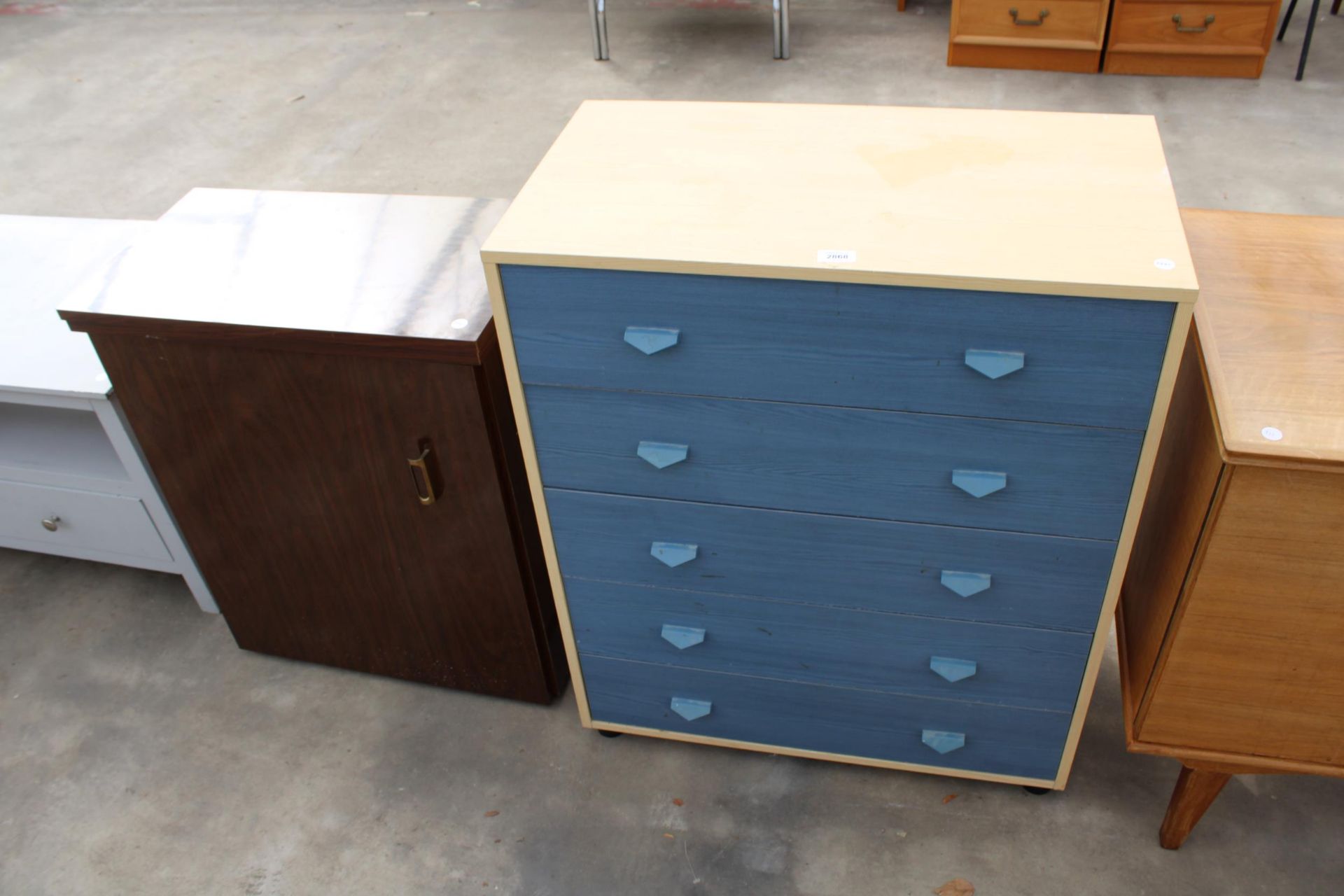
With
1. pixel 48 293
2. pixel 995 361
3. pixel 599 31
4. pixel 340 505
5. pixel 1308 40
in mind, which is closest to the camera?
pixel 995 361

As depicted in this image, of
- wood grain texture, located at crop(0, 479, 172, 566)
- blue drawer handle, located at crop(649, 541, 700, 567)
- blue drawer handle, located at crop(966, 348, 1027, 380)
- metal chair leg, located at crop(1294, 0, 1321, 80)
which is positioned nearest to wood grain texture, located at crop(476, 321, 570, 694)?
blue drawer handle, located at crop(649, 541, 700, 567)

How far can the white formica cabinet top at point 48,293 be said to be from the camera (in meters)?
1.98

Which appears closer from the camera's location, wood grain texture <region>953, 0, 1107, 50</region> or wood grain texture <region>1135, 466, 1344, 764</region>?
wood grain texture <region>1135, 466, 1344, 764</region>

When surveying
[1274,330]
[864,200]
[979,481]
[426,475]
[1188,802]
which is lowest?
[1188,802]

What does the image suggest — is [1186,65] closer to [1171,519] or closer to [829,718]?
[1171,519]

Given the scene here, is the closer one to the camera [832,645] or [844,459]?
[844,459]

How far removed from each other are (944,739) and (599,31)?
154 inches

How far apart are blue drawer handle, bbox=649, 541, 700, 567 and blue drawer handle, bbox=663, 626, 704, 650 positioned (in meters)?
0.18

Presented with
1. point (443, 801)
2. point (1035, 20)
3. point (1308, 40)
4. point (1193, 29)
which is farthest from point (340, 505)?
point (1308, 40)

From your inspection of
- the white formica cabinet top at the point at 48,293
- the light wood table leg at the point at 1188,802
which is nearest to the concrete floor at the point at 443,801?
the light wood table leg at the point at 1188,802

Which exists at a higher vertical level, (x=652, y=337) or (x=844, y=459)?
(x=652, y=337)

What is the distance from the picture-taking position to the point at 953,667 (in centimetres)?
171

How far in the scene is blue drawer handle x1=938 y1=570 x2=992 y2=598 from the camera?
1.58 meters

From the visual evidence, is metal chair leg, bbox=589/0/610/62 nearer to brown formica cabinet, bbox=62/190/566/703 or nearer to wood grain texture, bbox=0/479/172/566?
brown formica cabinet, bbox=62/190/566/703
